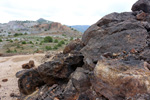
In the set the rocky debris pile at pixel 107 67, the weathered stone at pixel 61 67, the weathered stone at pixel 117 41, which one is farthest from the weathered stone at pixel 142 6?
the weathered stone at pixel 61 67

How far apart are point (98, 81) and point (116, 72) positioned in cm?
53

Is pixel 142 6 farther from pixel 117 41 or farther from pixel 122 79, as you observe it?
pixel 122 79

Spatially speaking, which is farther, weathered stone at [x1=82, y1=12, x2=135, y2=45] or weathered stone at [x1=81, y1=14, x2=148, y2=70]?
weathered stone at [x1=82, y1=12, x2=135, y2=45]

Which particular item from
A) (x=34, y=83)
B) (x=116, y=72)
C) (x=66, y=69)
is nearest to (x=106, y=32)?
(x=66, y=69)

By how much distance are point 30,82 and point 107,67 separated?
4.69 metres

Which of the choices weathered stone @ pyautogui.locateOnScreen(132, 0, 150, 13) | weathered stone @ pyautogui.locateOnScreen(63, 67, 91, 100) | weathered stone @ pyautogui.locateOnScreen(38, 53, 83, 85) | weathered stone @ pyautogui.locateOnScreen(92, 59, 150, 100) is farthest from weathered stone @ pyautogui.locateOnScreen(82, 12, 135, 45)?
weathered stone @ pyautogui.locateOnScreen(92, 59, 150, 100)

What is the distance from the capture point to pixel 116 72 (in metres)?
2.51

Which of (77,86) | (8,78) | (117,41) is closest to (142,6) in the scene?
(117,41)

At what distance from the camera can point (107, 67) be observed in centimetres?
268

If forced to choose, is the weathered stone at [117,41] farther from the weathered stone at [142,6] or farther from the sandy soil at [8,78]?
the sandy soil at [8,78]

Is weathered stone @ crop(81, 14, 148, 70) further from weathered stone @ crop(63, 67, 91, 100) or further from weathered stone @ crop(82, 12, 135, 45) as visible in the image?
weathered stone @ crop(63, 67, 91, 100)

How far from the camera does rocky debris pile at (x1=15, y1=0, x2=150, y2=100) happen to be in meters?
2.39

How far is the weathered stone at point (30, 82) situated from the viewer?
6.22 metres

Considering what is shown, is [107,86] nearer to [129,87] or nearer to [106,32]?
[129,87]
